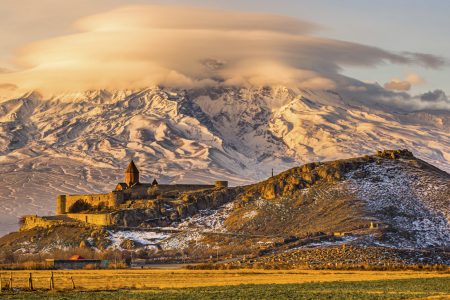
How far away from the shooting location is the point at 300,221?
561ft

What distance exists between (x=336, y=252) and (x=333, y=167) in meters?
48.3

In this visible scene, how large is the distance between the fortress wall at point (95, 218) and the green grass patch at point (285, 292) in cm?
9351

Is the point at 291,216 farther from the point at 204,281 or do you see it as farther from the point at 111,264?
the point at 204,281

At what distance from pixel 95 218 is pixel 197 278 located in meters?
82.1

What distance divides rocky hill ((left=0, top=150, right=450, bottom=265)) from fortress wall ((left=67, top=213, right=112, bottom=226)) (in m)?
4.39

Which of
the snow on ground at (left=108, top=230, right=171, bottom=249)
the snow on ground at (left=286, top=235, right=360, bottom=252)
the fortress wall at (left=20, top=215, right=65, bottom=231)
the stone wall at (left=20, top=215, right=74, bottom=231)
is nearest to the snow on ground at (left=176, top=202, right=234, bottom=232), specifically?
the snow on ground at (left=108, top=230, right=171, bottom=249)

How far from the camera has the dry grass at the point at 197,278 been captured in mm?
92750

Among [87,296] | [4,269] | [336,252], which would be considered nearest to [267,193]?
[336,252]

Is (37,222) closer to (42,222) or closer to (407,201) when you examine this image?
(42,222)

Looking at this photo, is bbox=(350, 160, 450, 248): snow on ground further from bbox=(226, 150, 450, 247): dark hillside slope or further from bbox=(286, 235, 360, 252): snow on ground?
bbox=(286, 235, 360, 252): snow on ground

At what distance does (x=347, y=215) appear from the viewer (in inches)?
6629

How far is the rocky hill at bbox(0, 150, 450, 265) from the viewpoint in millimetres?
153375

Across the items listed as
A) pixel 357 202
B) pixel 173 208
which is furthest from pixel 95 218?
pixel 357 202

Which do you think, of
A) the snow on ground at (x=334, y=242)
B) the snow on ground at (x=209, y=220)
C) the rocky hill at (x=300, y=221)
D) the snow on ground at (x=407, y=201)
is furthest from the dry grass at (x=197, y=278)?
the snow on ground at (x=209, y=220)
